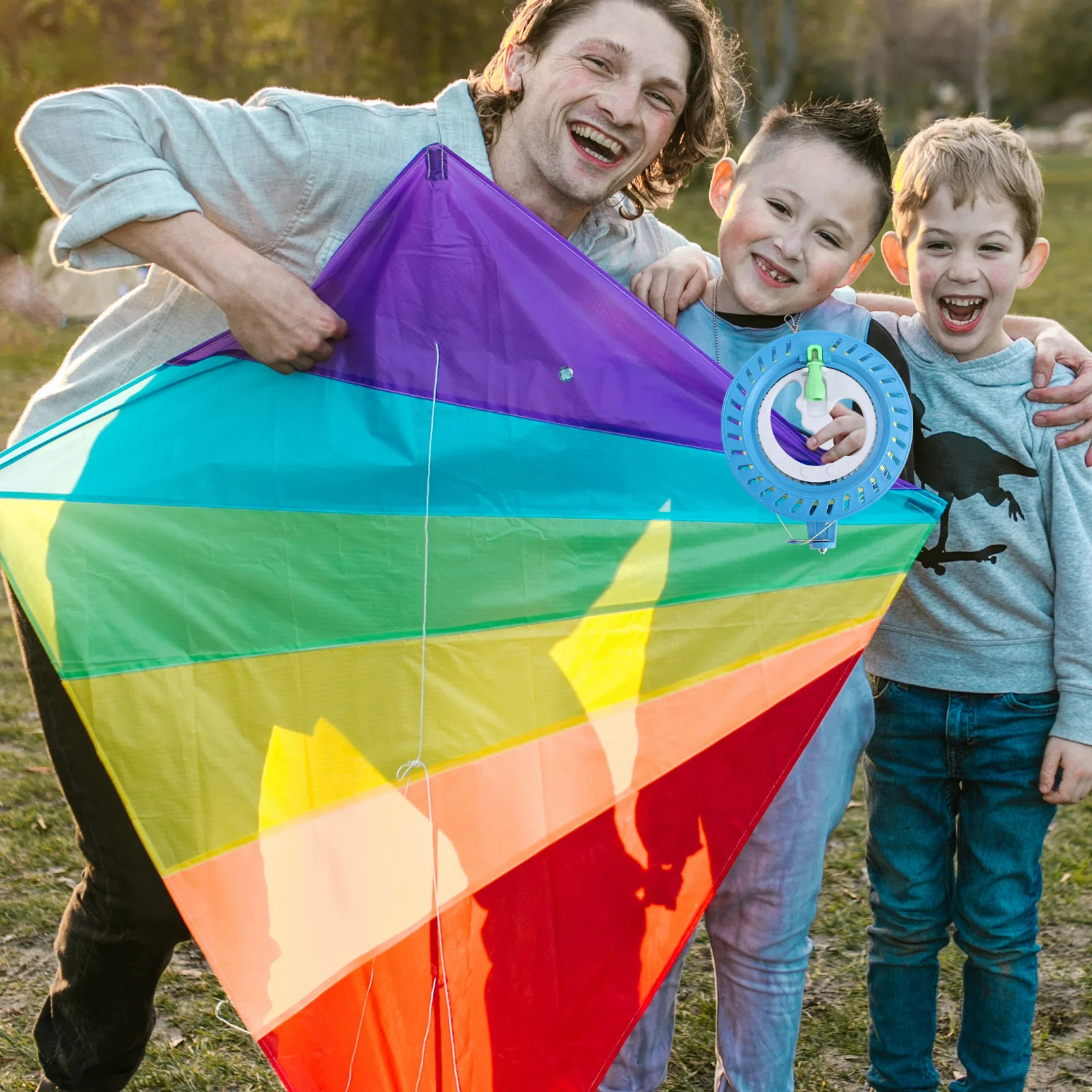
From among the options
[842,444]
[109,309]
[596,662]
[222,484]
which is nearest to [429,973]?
[596,662]

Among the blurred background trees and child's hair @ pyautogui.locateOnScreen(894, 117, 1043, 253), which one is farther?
the blurred background trees

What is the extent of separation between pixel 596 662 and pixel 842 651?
36 cm

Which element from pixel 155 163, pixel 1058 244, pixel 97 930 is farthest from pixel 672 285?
pixel 1058 244

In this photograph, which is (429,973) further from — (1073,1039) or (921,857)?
(1073,1039)

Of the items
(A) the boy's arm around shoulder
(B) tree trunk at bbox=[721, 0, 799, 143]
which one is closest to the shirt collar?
(A) the boy's arm around shoulder

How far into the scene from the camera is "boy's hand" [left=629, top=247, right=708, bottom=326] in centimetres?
202

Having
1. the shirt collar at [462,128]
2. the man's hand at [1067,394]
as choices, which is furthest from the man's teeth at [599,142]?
the man's hand at [1067,394]

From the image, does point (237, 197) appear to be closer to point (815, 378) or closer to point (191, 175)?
point (191, 175)

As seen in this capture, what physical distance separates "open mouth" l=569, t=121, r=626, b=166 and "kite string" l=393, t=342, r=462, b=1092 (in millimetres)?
543

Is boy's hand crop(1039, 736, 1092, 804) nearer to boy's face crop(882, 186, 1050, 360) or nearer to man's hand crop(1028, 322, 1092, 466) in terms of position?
man's hand crop(1028, 322, 1092, 466)

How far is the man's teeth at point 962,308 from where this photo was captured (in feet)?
6.69

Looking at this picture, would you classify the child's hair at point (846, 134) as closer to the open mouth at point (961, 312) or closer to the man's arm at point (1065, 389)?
the open mouth at point (961, 312)

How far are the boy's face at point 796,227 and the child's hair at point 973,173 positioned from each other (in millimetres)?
134

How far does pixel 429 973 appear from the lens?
6.10 feet
